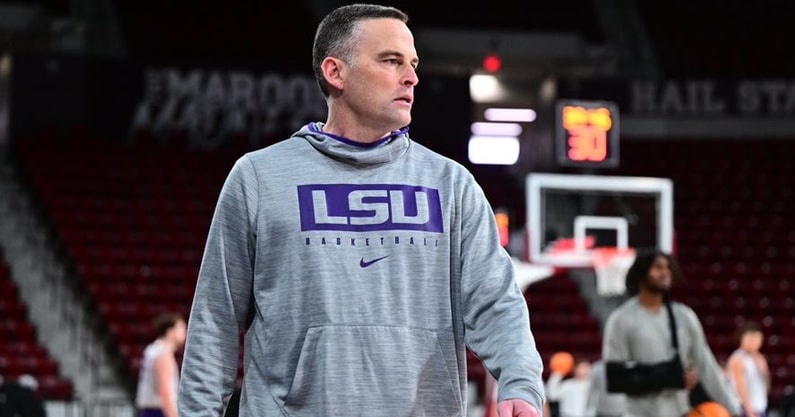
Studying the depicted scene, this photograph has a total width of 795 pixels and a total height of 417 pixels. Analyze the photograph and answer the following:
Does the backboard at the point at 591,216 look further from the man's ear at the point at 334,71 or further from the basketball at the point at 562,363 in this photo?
Answer: the man's ear at the point at 334,71

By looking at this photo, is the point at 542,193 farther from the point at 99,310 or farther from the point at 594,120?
the point at 99,310

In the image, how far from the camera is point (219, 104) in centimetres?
2355

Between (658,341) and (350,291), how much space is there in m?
4.25

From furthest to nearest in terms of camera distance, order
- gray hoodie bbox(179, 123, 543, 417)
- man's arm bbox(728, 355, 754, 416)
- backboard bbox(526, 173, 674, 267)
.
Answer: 1. backboard bbox(526, 173, 674, 267)
2. man's arm bbox(728, 355, 754, 416)
3. gray hoodie bbox(179, 123, 543, 417)

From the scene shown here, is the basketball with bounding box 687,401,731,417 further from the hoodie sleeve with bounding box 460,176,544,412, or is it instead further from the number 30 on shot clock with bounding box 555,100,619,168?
the number 30 on shot clock with bounding box 555,100,619,168

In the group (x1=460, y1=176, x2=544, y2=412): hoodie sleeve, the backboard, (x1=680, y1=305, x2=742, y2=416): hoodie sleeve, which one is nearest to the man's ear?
(x1=460, y1=176, x2=544, y2=412): hoodie sleeve

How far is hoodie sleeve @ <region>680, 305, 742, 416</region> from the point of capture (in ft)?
22.9

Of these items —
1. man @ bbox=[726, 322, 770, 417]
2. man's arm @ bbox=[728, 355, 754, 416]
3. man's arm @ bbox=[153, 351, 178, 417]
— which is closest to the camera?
man's arm @ bbox=[153, 351, 178, 417]

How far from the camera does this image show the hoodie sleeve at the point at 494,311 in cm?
301

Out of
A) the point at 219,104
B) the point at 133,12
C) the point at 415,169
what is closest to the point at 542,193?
the point at 219,104

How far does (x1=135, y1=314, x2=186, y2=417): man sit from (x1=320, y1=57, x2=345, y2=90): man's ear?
6740 millimetres

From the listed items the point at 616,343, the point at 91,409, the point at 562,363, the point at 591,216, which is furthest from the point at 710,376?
the point at 91,409

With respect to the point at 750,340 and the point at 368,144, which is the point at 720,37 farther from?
the point at 368,144

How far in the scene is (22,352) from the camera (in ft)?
56.6
